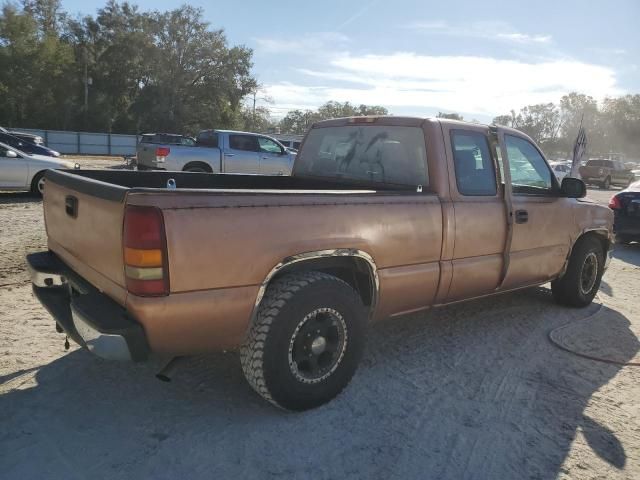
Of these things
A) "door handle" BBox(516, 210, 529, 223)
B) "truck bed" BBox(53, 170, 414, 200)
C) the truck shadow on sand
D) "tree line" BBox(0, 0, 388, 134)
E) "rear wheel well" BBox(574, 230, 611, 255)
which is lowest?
the truck shadow on sand

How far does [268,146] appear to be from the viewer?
48.2 feet

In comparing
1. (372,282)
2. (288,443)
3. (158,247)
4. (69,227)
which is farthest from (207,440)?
(69,227)

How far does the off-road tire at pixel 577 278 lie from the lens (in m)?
5.31

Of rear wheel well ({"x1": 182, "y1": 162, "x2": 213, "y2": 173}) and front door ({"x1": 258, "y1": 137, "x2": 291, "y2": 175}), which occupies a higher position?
front door ({"x1": 258, "y1": 137, "x2": 291, "y2": 175})

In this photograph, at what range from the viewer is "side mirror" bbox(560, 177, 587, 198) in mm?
4754

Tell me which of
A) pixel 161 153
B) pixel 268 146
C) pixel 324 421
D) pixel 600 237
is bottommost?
pixel 324 421

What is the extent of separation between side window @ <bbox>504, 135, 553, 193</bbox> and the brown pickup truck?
0.7 inches

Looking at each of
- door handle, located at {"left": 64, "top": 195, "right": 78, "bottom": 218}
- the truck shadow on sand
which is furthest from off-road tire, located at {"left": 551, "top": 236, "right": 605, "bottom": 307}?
door handle, located at {"left": 64, "top": 195, "right": 78, "bottom": 218}

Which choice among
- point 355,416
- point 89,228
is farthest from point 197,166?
point 355,416

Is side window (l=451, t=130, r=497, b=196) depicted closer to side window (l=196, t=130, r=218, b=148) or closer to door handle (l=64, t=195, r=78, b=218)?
door handle (l=64, t=195, r=78, b=218)

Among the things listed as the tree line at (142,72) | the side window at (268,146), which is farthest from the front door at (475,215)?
the tree line at (142,72)

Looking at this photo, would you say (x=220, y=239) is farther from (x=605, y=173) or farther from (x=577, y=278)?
(x=605, y=173)

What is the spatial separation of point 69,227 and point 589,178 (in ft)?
110

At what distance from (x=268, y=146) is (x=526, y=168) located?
10784mm
